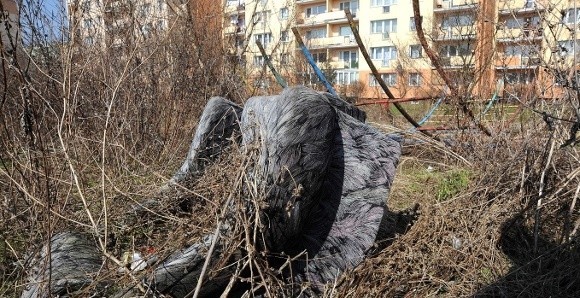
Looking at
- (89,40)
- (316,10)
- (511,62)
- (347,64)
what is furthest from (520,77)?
(316,10)

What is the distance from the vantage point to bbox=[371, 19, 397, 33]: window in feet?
112

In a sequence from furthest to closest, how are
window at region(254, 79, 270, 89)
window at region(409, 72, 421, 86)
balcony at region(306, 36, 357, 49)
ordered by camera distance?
balcony at region(306, 36, 357, 49), window at region(409, 72, 421, 86), window at region(254, 79, 270, 89)

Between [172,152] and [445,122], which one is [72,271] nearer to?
[172,152]

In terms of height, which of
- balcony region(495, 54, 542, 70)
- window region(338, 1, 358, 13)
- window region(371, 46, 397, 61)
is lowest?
balcony region(495, 54, 542, 70)

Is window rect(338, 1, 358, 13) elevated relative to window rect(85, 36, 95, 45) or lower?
elevated

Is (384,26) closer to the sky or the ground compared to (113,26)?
closer to the sky

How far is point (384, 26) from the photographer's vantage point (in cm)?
3475

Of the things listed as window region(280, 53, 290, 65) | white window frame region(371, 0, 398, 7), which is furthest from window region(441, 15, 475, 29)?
white window frame region(371, 0, 398, 7)

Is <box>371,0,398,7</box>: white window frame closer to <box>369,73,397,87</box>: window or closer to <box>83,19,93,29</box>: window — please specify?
<box>369,73,397,87</box>: window

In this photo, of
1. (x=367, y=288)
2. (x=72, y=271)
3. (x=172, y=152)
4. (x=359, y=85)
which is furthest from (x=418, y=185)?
(x=359, y=85)

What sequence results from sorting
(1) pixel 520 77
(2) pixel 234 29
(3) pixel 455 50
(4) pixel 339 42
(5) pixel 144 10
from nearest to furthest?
(1) pixel 520 77, (5) pixel 144 10, (3) pixel 455 50, (2) pixel 234 29, (4) pixel 339 42

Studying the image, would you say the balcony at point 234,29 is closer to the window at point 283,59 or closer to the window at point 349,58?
the window at point 283,59

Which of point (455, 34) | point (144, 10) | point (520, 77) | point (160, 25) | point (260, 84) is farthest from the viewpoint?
point (260, 84)

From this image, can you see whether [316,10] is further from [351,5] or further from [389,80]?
[389,80]
